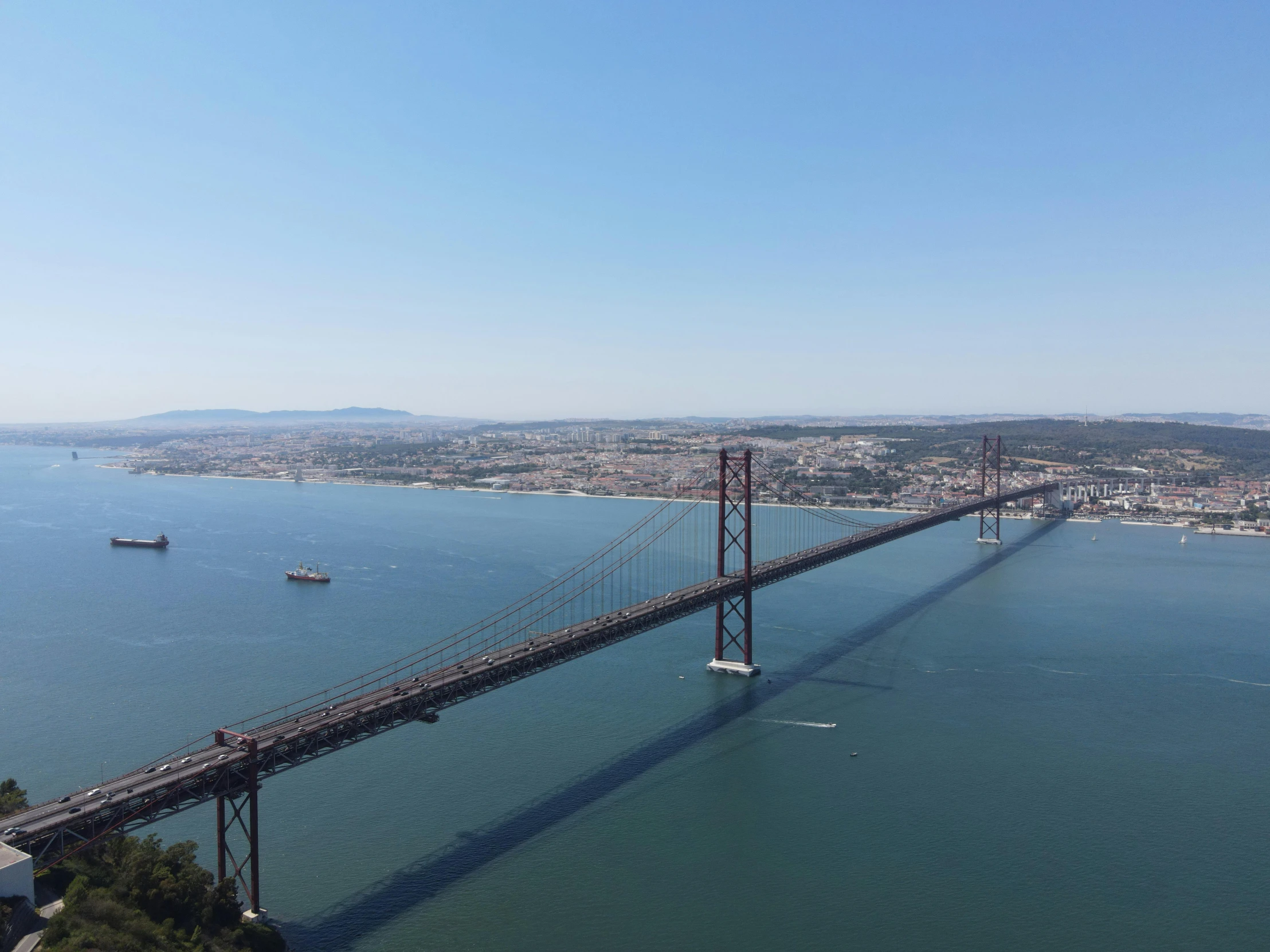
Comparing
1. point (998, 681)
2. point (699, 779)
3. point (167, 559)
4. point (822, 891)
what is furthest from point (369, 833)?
point (167, 559)

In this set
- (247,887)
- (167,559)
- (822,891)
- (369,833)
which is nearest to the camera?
(247,887)

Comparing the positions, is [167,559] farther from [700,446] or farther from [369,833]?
[700,446]

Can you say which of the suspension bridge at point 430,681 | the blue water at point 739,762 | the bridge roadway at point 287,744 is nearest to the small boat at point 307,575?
the blue water at point 739,762

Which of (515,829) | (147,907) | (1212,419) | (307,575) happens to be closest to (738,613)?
(515,829)

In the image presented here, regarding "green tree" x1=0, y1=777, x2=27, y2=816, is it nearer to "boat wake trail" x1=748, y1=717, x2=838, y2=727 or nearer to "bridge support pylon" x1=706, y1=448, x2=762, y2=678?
"boat wake trail" x1=748, y1=717, x2=838, y2=727

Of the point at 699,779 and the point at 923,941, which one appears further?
the point at 699,779

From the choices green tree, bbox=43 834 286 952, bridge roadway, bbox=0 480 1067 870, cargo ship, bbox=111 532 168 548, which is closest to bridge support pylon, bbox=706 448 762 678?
bridge roadway, bbox=0 480 1067 870
